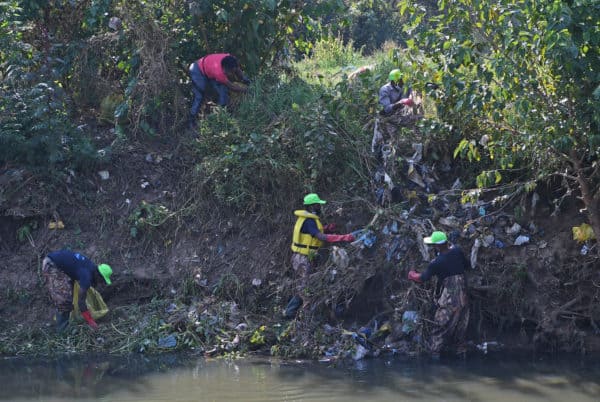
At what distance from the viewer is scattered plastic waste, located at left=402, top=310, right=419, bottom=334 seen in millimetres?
9805

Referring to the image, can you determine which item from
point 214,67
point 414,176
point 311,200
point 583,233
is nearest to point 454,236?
point 414,176

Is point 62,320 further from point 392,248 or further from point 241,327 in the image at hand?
point 392,248

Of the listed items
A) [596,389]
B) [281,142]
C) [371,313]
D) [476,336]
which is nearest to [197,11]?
[281,142]

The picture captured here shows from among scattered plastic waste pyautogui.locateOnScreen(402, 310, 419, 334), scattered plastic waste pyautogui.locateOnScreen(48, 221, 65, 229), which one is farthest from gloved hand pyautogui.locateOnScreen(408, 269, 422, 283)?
scattered plastic waste pyautogui.locateOnScreen(48, 221, 65, 229)

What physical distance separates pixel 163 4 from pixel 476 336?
653 cm

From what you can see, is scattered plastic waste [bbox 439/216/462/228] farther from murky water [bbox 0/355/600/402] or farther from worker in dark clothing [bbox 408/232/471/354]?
murky water [bbox 0/355/600/402]

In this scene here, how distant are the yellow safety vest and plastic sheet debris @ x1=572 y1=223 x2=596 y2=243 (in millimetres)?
2831

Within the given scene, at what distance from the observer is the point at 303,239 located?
10.4 m

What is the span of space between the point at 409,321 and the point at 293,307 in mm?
→ 1367

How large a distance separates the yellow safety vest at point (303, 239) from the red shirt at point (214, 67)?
9.43ft

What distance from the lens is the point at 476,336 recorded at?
10.0 meters

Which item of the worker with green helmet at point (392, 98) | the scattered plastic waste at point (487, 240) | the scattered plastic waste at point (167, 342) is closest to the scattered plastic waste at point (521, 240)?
the scattered plastic waste at point (487, 240)

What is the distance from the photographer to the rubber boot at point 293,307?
407 inches

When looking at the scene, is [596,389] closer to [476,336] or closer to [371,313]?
[476,336]
